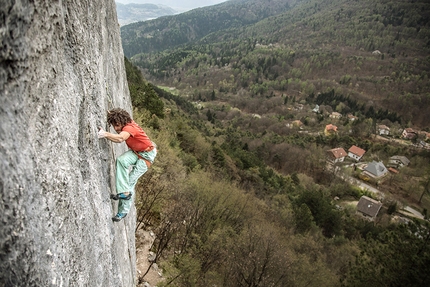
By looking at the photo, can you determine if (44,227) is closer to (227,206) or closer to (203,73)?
(227,206)

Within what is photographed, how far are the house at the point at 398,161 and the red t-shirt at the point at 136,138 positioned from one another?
99.8 metres

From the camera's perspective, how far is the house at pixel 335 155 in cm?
8569

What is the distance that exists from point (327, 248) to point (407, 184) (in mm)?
54469

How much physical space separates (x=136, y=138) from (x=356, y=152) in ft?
328

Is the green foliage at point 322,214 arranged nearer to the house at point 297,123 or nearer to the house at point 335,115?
the house at point 297,123

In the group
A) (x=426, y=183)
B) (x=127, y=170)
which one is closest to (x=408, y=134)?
(x=426, y=183)

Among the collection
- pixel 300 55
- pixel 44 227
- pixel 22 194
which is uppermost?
pixel 22 194

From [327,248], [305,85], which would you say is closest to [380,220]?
[327,248]

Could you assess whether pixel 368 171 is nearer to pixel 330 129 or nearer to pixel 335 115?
pixel 330 129

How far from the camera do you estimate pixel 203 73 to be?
604ft

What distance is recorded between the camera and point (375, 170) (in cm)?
7975

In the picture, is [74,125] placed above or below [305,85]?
above

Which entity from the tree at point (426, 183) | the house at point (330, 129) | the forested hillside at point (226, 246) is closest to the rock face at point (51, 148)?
the forested hillside at point (226, 246)

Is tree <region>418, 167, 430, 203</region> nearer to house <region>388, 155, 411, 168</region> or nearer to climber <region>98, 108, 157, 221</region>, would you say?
house <region>388, 155, 411, 168</region>
